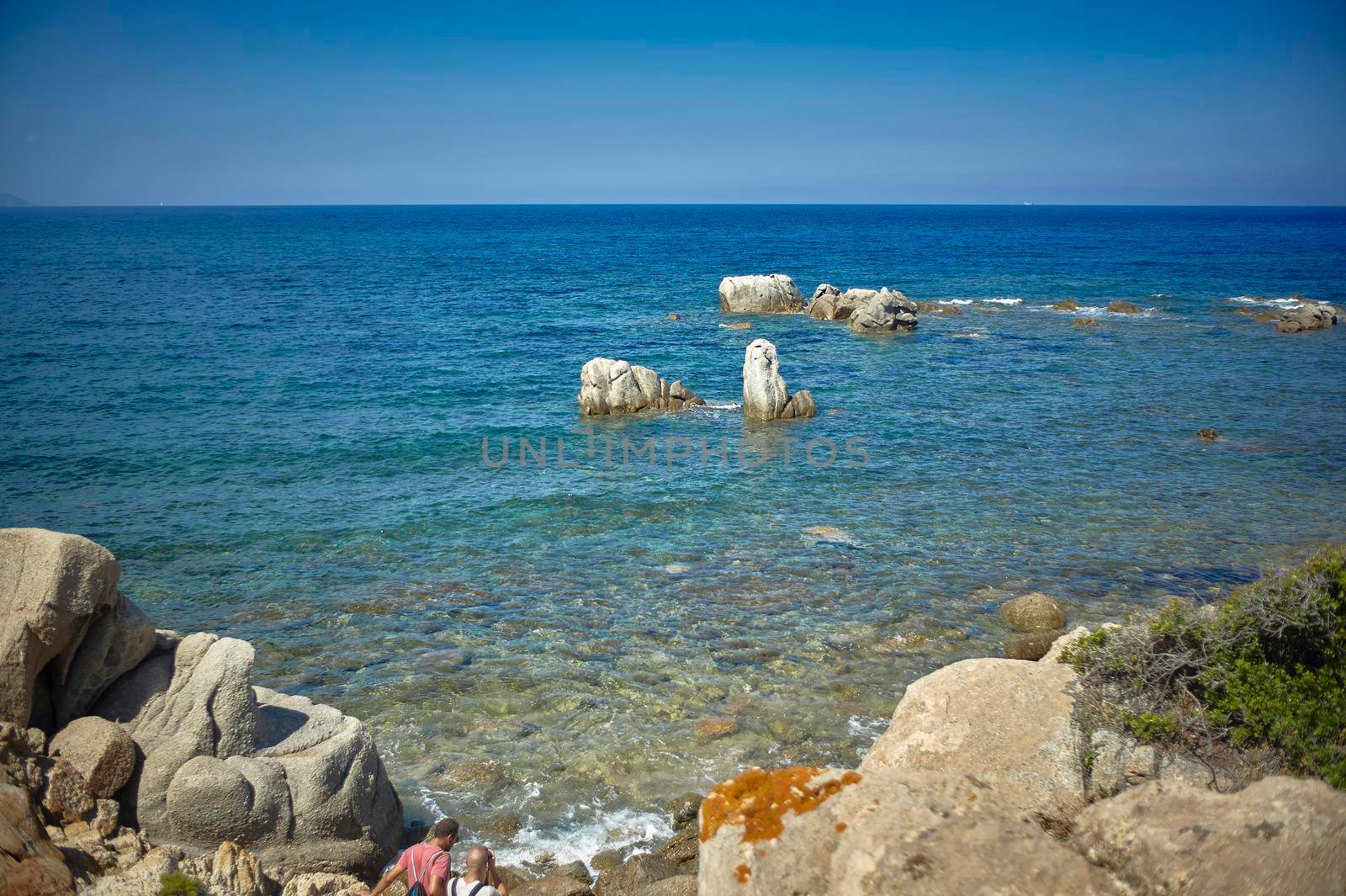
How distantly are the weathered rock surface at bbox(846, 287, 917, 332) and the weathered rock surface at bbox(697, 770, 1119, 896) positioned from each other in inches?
2200

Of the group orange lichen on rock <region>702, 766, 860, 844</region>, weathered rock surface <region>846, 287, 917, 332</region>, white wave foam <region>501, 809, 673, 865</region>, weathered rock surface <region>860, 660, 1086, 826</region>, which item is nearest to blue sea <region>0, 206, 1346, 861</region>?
white wave foam <region>501, 809, 673, 865</region>

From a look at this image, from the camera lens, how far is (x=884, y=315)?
59594 millimetres

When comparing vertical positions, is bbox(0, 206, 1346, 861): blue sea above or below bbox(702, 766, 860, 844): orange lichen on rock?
below

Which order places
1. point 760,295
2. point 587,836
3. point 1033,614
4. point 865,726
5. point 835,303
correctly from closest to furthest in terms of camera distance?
point 587,836
point 865,726
point 1033,614
point 835,303
point 760,295

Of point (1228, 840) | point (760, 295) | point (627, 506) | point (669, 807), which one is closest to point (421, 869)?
point (669, 807)

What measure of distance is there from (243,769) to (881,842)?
9201 millimetres

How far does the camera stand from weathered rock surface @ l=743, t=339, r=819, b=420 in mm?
38375

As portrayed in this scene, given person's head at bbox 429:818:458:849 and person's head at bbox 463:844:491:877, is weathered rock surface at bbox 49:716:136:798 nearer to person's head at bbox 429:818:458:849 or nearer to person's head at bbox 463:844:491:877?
person's head at bbox 429:818:458:849

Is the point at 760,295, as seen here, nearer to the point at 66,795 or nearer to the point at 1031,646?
the point at 1031,646

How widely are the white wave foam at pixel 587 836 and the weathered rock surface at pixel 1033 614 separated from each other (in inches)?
401

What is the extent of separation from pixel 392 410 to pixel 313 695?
79.1 feet

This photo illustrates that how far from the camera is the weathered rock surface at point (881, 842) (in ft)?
17.7

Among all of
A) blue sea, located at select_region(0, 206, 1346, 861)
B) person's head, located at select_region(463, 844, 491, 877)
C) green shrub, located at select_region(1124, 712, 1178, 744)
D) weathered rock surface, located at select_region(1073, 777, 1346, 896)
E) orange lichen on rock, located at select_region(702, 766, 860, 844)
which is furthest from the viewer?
blue sea, located at select_region(0, 206, 1346, 861)

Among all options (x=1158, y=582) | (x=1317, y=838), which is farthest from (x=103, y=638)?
(x=1158, y=582)
